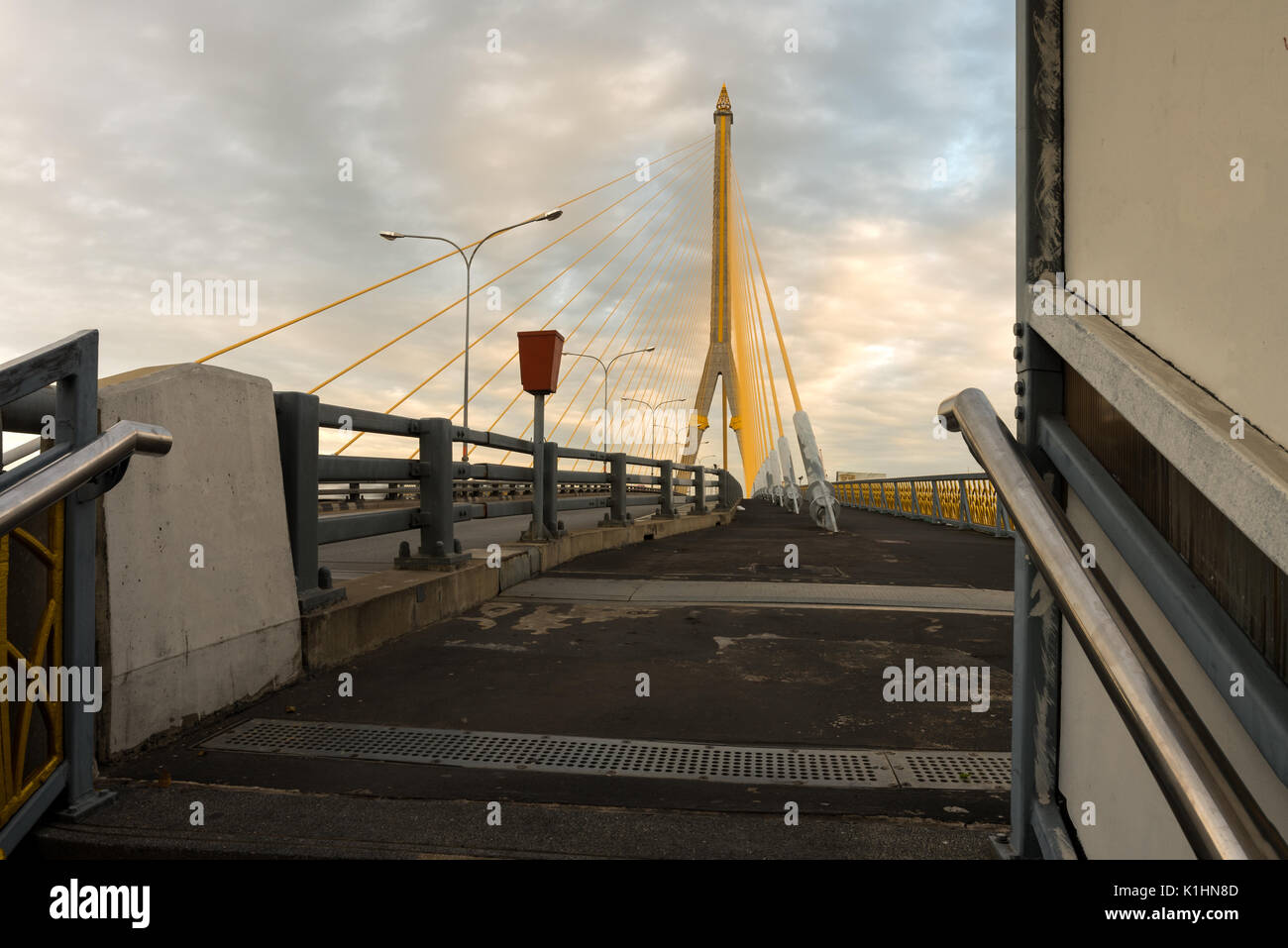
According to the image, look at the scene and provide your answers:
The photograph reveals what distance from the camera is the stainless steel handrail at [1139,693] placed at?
102 centimetres

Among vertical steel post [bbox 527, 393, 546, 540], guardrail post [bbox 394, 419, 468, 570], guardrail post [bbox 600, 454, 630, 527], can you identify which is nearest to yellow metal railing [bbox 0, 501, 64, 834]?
guardrail post [bbox 394, 419, 468, 570]

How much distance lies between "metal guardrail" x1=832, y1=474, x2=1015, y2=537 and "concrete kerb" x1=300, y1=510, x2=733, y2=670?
5481 mm

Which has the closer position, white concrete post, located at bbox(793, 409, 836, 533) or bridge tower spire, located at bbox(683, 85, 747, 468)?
white concrete post, located at bbox(793, 409, 836, 533)

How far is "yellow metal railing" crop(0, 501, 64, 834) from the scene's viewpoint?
6.37 ft

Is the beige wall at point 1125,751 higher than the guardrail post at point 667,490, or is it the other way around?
the beige wall at point 1125,751

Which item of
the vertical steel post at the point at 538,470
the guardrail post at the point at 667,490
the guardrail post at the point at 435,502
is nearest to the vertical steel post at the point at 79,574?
the guardrail post at the point at 435,502

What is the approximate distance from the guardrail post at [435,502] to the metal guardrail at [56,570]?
2939 millimetres

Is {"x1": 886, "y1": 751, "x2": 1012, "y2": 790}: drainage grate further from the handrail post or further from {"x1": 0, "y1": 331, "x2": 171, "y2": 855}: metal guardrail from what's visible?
the handrail post

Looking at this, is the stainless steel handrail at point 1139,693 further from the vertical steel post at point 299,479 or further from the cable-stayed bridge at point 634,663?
the vertical steel post at point 299,479

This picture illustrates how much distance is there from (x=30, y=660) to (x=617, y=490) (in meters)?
9.32

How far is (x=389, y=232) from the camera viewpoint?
22.9 m

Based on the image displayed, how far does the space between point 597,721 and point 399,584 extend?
6.78ft
